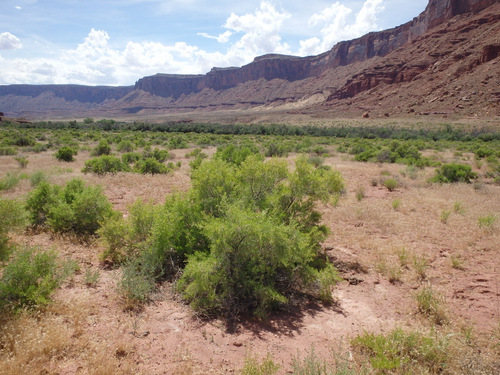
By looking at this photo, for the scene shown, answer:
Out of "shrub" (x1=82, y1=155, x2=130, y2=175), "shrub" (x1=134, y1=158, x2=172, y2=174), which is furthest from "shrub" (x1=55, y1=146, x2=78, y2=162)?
"shrub" (x1=134, y1=158, x2=172, y2=174)

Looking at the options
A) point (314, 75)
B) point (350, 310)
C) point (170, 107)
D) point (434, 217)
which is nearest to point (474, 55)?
point (434, 217)

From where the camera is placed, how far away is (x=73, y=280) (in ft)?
16.5

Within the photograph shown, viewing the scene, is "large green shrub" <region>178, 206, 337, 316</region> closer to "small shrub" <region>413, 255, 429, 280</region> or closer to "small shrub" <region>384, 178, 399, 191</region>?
"small shrub" <region>413, 255, 429, 280</region>

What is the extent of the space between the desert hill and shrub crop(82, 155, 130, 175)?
5927 cm

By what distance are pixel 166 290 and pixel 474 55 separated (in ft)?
269

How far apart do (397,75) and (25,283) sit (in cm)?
9652

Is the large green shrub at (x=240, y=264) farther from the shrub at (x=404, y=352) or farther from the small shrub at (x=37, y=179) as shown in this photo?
the small shrub at (x=37, y=179)

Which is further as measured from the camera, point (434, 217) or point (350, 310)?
point (434, 217)

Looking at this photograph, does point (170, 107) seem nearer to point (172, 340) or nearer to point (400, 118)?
point (400, 118)

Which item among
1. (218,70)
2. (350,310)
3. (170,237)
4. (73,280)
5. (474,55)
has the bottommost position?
(350,310)

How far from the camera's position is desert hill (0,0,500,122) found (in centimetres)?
5956

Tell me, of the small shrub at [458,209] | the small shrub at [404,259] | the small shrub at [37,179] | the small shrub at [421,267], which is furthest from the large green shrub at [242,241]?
the small shrub at [37,179]

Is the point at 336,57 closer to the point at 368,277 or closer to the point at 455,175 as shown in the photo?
the point at 455,175

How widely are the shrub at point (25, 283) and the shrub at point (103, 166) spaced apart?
31.9 ft
